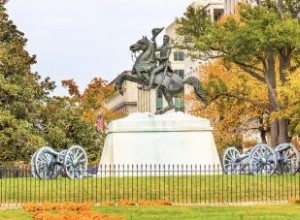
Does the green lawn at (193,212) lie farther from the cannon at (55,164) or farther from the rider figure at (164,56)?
the rider figure at (164,56)

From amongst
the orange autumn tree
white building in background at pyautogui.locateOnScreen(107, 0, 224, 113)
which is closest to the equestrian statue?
the orange autumn tree

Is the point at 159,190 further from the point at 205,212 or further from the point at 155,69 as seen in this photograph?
the point at 155,69

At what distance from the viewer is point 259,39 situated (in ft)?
132

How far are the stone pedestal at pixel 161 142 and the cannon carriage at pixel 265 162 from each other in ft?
4.44

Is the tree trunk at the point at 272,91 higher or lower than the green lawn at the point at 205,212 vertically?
higher

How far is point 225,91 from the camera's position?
150ft

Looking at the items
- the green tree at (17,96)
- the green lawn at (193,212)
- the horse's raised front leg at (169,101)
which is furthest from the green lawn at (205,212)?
the green tree at (17,96)

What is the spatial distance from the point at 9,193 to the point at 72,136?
21.2m

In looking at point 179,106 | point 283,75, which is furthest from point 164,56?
point 283,75

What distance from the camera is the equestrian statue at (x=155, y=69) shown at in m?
33.2

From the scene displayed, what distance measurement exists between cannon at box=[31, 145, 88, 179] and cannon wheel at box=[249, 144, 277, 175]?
634 centimetres

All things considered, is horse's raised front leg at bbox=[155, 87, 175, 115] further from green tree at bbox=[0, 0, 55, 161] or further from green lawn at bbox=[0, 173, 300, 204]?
green tree at bbox=[0, 0, 55, 161]

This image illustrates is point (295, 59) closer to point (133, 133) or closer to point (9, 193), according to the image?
point (133, 133)

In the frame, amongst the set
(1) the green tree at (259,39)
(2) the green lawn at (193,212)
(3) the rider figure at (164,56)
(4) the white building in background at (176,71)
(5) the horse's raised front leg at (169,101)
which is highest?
(4) the white building in background at (176,71)
